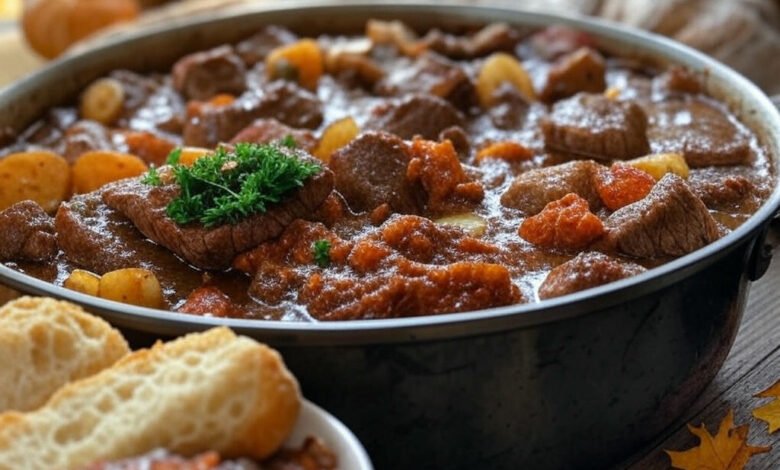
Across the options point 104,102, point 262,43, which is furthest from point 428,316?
point 262,43

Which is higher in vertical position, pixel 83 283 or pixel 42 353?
pixel 42 353

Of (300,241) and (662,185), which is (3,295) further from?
(662,185)

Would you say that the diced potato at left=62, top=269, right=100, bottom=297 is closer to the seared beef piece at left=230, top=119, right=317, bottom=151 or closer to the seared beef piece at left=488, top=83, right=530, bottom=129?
the seared beef piece at left=230, top=119, right=317, bottom=151

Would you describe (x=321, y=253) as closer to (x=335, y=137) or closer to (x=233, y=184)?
(x=233, y=184)

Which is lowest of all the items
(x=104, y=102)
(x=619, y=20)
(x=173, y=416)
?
(x=619, y=20)

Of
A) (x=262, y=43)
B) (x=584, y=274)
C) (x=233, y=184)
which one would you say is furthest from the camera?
(x=262, y=43)

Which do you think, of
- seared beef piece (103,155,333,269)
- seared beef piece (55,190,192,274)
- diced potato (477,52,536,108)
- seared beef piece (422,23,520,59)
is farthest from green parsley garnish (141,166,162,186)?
seared beef piece (422,23,520,59)

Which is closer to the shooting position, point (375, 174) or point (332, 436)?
point (332, 436)

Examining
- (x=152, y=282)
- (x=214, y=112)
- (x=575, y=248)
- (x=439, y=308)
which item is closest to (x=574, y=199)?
(x=575, y=248)
